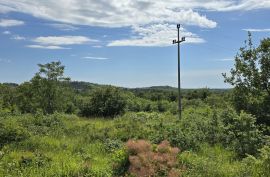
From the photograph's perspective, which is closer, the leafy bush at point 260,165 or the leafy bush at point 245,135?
the leafy bush at point 260,165

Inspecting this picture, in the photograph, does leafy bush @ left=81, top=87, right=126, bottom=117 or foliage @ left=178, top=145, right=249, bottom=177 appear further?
leafy bush @ left=81, top=87, right=126, bottom=117

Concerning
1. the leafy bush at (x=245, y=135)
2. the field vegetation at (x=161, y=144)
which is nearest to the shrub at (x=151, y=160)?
the field vegetation at (x=161, y=144)

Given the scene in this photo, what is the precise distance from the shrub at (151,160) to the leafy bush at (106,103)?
95.1ft

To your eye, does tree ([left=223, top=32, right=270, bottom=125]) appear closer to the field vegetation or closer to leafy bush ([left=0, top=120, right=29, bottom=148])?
the field vegetation

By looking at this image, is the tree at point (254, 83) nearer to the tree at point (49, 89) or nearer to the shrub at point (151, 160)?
the shrub at point (151, 160)

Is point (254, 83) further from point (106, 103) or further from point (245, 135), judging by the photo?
point (106, 103)

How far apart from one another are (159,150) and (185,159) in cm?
106

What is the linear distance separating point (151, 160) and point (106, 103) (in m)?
30.7

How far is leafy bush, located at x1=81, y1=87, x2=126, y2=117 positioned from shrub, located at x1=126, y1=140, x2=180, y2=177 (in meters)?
29.0

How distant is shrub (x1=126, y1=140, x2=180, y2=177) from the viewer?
10995mm

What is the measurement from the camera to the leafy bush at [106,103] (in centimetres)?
4178

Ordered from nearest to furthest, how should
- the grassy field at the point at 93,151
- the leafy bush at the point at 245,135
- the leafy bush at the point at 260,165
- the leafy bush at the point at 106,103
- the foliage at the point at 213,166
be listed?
the leafy bush at the point at 260,165
the foliage at the point at 213,166
the grassy field at the point at 93,151
the leafy bush at the point at 245,135
the leafy bush at the point at 106,103

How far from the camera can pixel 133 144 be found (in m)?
12.0

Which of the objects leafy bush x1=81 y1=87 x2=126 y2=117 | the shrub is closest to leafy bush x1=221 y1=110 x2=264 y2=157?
the shrub
